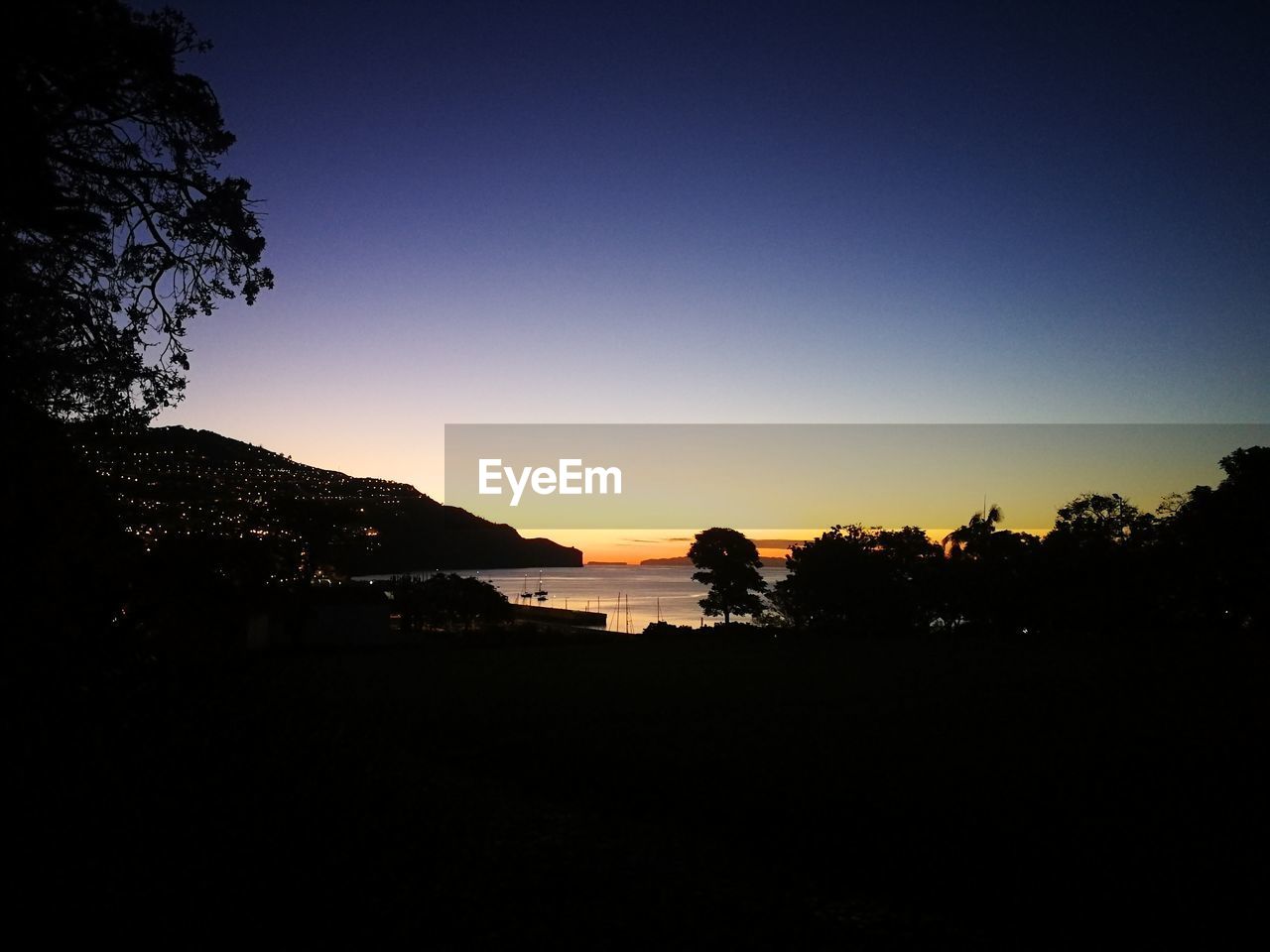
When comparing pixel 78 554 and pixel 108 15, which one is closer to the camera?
pixel 78 554

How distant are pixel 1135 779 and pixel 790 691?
9.67 m

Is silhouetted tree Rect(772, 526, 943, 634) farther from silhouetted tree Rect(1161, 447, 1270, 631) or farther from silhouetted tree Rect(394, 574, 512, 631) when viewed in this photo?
silhouetted tree Rect(394, 574, 512, 631)

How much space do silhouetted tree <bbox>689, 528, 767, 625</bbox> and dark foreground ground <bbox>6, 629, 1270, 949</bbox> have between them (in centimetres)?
4893

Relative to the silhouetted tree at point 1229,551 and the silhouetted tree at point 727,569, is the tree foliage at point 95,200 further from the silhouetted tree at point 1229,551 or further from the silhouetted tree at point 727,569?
the silhouetted tree at point 727,569

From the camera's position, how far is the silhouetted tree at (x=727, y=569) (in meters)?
66.4

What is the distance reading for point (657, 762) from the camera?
1113cm

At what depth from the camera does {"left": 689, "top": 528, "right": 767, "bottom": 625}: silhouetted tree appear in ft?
218

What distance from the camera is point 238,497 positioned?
87.6 ft

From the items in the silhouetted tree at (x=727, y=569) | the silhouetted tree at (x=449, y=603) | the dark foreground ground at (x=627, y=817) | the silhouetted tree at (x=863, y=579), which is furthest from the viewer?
the silhouetted tree at (x=727, y=569)

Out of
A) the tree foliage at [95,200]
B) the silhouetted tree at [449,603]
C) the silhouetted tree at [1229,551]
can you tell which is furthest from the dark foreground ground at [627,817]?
the silhouetted tree at [449,603]

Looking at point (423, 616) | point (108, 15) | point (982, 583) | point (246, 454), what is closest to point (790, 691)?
point (108, 15)

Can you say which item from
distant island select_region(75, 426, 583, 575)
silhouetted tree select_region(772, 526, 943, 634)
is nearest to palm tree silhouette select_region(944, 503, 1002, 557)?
silhouetted tree select_region(772, 526, 943, 634)

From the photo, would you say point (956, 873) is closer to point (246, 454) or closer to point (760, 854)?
point (760, 854)

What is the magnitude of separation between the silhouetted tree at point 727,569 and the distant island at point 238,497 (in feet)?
84.3
